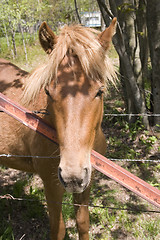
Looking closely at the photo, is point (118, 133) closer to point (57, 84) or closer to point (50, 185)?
point (50, 185)

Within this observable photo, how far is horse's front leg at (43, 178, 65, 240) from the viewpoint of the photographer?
2.22 metres

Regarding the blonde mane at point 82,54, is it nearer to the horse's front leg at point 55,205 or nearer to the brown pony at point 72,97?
the brown pony at point 72,97

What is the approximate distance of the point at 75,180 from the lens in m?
1.30

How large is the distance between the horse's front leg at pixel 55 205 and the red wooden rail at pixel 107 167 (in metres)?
0.74

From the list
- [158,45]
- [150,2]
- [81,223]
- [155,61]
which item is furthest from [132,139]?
[150,2]

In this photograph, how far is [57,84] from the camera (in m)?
1.54

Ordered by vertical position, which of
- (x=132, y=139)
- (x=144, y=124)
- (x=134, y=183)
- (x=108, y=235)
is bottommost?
(x=108, y=235)

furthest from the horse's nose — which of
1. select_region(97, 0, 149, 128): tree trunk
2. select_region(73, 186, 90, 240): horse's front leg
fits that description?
select_region(97, 0, 149, 128): tree trunk

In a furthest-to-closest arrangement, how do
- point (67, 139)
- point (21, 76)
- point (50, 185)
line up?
point (21, 76) → point (50, 185) → point (67, 139)

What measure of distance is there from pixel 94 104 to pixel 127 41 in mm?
3089

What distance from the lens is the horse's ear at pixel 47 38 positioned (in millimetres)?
1678

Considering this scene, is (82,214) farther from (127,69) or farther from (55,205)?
(127,69)

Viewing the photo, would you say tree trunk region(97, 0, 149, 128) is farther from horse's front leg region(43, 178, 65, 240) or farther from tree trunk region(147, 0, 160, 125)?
horse's front leg region(43, 178, 65, 240)

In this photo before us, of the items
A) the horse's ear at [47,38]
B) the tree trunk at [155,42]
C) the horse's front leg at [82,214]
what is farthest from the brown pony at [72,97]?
the tree trunk at [155,42]
